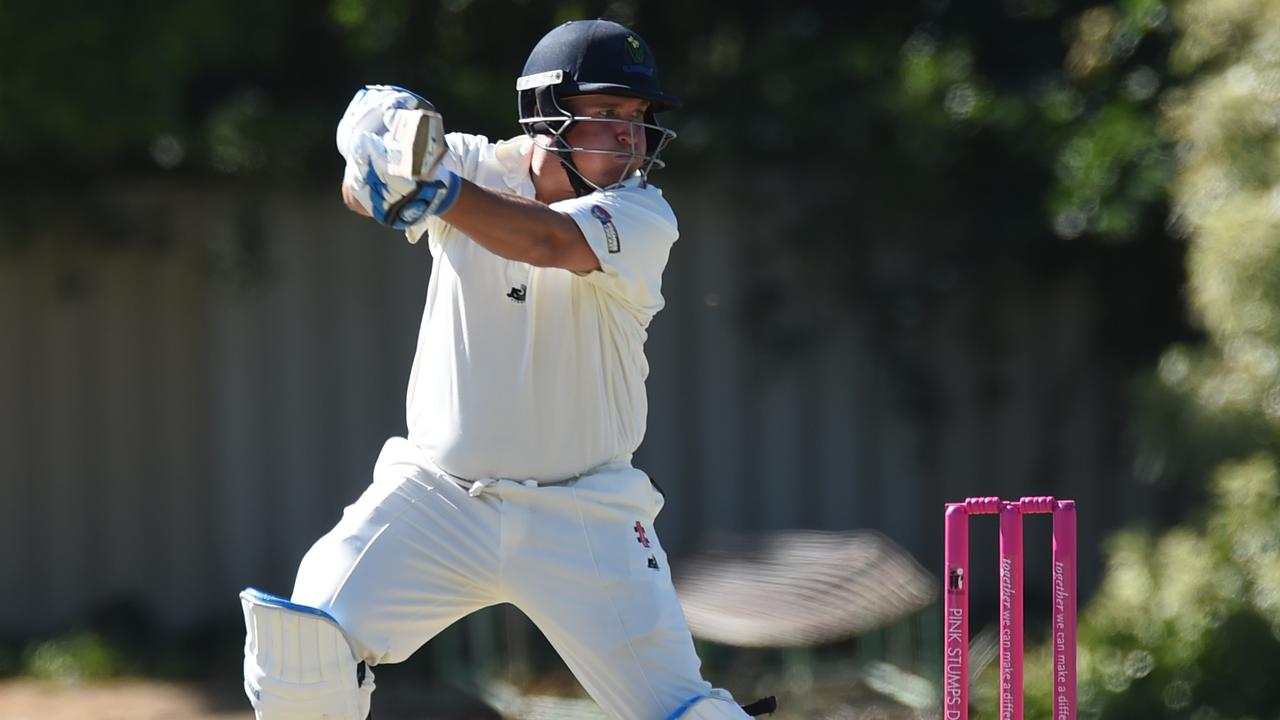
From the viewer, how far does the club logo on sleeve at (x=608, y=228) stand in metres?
2.73

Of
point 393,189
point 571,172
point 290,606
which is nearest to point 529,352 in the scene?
point 571,172

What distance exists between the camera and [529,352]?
2.83 m

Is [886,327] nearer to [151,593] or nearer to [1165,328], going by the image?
[1165,328]

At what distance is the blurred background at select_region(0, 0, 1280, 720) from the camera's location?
18.6ft

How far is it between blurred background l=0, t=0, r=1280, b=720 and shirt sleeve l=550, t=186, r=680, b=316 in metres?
2.76

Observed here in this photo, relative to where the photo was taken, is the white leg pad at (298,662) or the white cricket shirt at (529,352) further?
the white cricket shirt at (529,352)

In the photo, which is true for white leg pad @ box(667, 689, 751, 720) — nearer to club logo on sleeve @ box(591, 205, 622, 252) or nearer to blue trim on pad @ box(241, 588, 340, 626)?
blue trim on pad @ box(241, 588, 340, 626)

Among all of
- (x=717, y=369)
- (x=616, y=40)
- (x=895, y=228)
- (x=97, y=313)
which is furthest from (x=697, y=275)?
(x=616, y=40)

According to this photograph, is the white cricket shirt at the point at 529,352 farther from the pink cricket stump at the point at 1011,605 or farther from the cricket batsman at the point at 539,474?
the pink cricket stump at the point at 1011,605

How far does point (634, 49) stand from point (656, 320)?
11.1 ft

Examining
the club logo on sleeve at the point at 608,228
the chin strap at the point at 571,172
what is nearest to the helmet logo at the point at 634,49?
the chin strap at the point at 571,172

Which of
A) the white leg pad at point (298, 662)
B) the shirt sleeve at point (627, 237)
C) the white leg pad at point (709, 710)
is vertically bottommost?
the white leg pad at point (709, 710)

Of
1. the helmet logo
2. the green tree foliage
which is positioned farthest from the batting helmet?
the green tree foliage

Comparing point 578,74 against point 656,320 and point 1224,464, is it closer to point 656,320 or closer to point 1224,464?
point 1224,464
